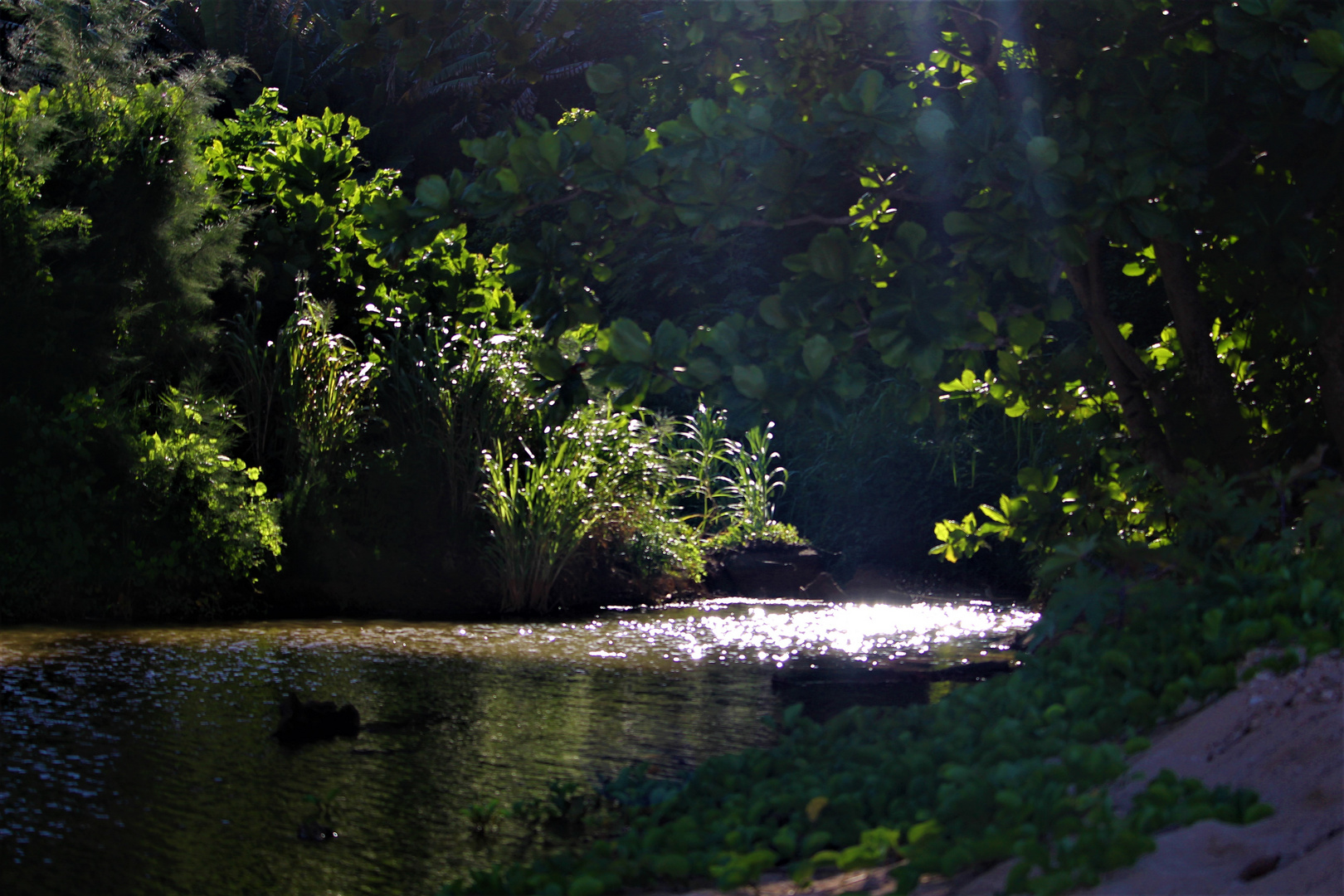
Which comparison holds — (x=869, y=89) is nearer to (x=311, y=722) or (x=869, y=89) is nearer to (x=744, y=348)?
(x=744, y=348)

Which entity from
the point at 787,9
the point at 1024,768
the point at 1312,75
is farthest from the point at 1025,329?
the point at 1024,768

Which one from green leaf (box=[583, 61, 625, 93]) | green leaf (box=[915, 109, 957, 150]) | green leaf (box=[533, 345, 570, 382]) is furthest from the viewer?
green leaf (box=[583, 61, 625, 93])

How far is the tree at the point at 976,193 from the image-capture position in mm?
3586

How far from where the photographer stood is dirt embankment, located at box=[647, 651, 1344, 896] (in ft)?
6.68

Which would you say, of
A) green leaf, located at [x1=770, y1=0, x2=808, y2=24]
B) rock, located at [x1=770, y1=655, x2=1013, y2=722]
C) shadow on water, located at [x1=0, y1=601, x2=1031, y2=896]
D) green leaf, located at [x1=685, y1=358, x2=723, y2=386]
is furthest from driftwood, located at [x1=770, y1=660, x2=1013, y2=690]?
green leaf, located at [x1=770, y1=0, x2=808, y2=24]

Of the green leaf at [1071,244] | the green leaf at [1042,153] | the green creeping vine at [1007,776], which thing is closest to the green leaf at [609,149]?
the green leaf at [1042,153]

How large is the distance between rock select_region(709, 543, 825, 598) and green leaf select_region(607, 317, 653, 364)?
21.6 ft

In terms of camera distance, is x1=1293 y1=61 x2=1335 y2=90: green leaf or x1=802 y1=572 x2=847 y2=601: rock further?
x1=802 y1=572 x2=847 y2=601: rock

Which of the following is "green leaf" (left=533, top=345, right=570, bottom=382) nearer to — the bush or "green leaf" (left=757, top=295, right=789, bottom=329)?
"green leaf" (left=757, top=295, right=789, bottom=329)

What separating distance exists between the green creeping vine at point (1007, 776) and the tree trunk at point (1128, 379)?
0.79 metres

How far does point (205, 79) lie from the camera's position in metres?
8.93

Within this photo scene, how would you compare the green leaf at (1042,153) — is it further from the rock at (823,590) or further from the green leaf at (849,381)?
the rock at (823,590)

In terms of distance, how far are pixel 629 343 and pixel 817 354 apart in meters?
0.57

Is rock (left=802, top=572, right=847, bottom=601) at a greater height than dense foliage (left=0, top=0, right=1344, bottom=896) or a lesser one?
lesser
